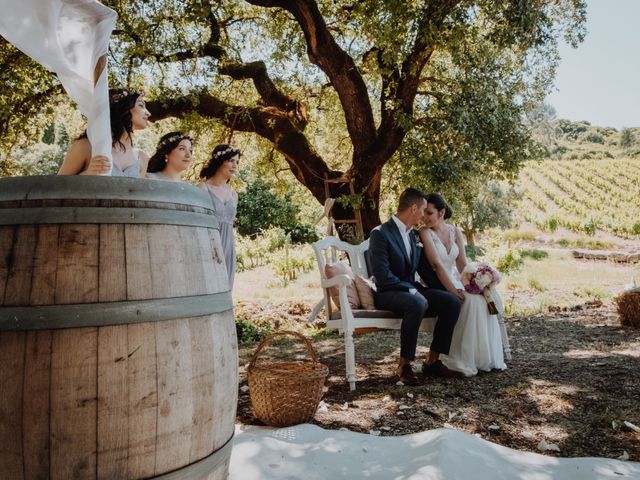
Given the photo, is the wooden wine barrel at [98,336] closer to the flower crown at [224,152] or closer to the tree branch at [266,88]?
the flower crown at [224,152]

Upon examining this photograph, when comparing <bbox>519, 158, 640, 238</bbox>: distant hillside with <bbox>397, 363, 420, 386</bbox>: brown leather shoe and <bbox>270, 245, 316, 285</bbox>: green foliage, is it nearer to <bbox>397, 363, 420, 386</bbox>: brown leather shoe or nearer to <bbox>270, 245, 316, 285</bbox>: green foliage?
<bbox>270, 245, 316, 285</bbox>: green foliage

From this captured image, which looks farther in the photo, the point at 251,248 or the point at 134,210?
the point at 251,248

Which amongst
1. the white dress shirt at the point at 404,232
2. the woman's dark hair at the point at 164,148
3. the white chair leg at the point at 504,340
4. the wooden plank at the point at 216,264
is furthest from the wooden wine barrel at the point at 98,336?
Answer: the white chair leg at the point at 504,340

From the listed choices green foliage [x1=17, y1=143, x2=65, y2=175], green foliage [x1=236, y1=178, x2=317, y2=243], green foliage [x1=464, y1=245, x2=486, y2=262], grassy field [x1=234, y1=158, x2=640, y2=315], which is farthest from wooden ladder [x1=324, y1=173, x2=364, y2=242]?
green foliage [x1=17, y1=143, x2=65, y2=175]

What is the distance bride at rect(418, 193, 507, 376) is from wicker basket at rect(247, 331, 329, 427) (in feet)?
5.56

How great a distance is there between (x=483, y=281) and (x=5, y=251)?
411 cm

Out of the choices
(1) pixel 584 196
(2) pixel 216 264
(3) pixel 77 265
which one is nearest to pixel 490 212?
(1) pixel 584 196

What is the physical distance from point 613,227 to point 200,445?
94.0ft

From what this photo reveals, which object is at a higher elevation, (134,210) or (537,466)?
(134,210)

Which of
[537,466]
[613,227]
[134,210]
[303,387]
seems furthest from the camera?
[613,227]

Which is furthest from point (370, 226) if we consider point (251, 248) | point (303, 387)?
point (251, 248)

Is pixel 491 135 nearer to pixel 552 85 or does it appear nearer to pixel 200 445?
pixel 552 85

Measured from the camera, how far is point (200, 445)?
1.56 m

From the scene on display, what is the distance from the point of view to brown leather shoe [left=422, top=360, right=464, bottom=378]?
186 inches
